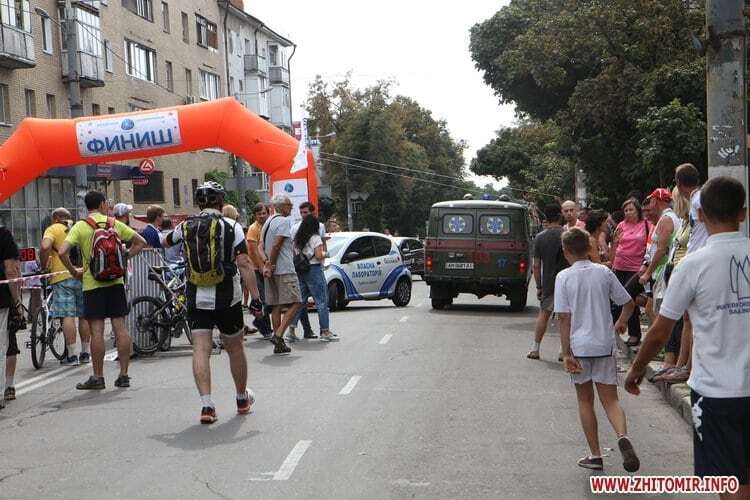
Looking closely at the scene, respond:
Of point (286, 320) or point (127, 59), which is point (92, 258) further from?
point (127, 59)

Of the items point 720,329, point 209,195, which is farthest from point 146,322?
point 720,329

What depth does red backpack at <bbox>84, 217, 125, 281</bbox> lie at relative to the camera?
10406 mm

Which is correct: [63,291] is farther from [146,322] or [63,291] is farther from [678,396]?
[678,396]

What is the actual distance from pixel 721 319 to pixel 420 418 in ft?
15.0

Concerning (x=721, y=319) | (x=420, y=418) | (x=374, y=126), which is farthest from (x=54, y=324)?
(x=374, y=126)

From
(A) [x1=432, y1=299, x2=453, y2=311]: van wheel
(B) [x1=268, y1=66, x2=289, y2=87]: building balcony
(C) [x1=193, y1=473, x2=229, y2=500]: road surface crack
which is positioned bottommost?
(A) [x1=432, y1=299, x2=453, y2=311]: van wheel

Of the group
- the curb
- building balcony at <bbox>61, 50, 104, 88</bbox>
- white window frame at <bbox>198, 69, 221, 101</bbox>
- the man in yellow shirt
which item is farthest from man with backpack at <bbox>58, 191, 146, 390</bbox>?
white window frame at <bbox>198, 69, 221, 101</bbox>

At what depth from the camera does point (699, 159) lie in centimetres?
2486

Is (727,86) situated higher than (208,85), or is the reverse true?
(208,85)

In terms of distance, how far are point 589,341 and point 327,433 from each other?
2321 millimetres

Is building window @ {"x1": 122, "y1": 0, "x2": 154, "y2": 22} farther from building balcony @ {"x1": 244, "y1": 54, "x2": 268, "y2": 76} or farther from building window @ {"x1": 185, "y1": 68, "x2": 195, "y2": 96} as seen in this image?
building balcony @ {"x1": 244, "y1": 54, "x2": 268, "y2": 76}

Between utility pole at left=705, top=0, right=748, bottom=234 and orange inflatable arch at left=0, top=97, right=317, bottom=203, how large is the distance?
10460 millimetres

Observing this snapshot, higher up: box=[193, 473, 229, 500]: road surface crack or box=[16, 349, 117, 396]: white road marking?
box=[193, 473, 229, 500]: road surface crack

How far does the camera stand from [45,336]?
12570mm
